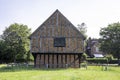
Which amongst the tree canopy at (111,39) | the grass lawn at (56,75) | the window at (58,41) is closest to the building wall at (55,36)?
the window at (58,41)

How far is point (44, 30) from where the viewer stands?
39562 mm

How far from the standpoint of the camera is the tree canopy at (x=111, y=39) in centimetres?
5619

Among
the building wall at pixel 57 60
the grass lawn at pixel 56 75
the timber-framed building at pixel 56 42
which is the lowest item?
the grass lawn at pixel 56 75

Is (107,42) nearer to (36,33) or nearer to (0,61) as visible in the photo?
(36,33)

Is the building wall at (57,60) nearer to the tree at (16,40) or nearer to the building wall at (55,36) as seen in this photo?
the building wall at (55,36)

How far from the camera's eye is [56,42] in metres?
39.5

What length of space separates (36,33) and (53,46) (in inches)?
150

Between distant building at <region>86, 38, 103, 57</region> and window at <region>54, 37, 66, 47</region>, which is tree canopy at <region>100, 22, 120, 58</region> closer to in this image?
window at <region>54, 37, 66, 47</region>

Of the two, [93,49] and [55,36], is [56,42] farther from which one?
[93,49]

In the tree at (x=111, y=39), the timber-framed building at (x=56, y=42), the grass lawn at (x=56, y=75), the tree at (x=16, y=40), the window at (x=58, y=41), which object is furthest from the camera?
the tree at (x=16, y=40)

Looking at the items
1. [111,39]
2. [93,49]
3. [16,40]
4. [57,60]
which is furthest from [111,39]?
[93,49]

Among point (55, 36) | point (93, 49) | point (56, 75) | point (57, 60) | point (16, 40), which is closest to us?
point (56, 75)

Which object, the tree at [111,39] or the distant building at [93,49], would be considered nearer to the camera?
the tree at [111,39]

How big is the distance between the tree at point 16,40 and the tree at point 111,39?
2190 cm
